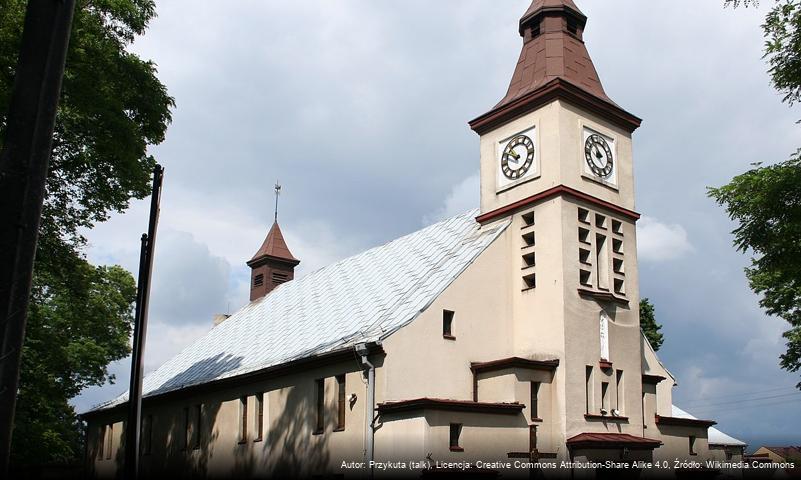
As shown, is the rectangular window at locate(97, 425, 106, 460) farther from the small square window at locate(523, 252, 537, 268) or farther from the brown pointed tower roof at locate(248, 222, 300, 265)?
the small square window at locate(523, 252, 537, 268)

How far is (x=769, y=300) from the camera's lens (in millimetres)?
34094

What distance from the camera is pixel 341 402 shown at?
23.3 metres

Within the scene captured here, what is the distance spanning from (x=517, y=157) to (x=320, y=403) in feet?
33.5

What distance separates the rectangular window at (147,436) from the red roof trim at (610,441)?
1875 cm

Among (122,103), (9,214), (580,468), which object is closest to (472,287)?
(580,468)

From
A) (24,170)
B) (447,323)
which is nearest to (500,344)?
(447,323)

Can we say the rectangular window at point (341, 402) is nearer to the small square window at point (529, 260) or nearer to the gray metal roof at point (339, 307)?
the gray metal roof at point (339, 307)

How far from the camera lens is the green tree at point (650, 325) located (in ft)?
149

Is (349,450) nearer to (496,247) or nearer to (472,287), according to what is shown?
(472,287)

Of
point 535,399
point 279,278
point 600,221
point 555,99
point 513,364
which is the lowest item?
point 535,399

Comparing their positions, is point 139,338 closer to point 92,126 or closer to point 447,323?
point 92,126

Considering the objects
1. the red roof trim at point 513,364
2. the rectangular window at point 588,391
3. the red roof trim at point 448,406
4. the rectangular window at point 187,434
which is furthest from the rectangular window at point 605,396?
the rectangular window at point 187,434

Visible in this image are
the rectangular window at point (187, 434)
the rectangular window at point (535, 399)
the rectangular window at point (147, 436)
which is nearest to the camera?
the rectangular window at point (535, 399)

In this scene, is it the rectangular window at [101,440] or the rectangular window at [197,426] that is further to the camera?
the rectangular window at [101,440]
